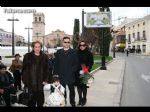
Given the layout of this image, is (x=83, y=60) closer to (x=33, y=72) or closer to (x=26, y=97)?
(x=26, y=97)

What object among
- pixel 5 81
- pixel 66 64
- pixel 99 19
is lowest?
pixel 5 81

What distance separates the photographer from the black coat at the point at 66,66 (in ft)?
28.4

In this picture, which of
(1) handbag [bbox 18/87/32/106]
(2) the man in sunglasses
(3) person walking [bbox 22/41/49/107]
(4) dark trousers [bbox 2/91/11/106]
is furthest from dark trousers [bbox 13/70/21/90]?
(3) person walking [bbox 22/41/49/107]

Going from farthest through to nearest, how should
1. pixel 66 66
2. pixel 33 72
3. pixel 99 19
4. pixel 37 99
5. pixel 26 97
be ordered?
pixel 99 19 < pixel 66 66 < pixel 26 97 < pixel 37 99 < pixel 33 72

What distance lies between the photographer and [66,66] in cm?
866

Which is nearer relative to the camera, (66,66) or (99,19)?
(66,66)

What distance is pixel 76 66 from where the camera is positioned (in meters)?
8.81

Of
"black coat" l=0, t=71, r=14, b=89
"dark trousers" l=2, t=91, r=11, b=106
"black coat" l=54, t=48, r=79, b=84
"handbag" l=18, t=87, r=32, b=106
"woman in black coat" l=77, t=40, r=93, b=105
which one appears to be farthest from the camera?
"woman in black coat" l=77, t=40, r=93, b=105

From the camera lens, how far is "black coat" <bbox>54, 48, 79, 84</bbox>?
28.4 ft

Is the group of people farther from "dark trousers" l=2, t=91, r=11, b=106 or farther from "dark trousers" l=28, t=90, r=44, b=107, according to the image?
"dark trousers" l=2, t=91, r=11, b=106

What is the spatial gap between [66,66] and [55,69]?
0.26 meters

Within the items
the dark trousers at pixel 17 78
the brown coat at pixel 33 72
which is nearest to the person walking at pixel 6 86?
the brown coat at pixel 33 72

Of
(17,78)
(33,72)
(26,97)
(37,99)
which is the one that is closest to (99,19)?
(17,78)
